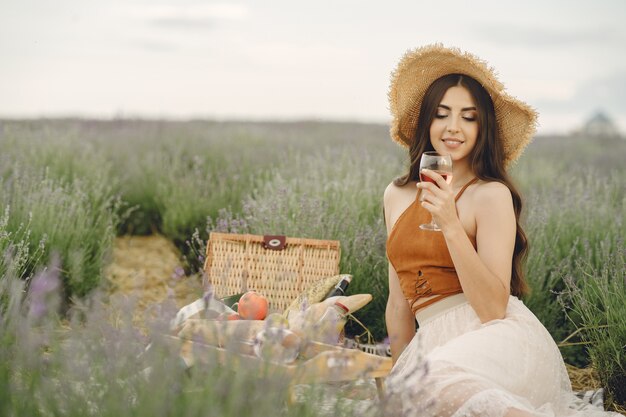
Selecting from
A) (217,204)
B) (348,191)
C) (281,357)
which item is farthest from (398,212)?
(217,204)

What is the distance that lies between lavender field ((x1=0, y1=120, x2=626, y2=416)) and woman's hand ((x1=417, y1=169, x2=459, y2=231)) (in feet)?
3.54

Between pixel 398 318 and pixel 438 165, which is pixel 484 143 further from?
pixel 398 318

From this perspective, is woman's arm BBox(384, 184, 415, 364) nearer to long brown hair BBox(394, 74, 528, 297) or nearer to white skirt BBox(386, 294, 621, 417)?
white skirt BBox(386, 294, 621, 417)

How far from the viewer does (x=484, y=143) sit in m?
3.31

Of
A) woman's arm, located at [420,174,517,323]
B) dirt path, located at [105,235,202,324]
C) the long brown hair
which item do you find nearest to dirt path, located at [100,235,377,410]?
dirt path, located at [105,235,202,324]

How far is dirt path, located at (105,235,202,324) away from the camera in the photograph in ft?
19.3

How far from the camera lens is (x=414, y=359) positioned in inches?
125

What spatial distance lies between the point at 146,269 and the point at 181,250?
0.40m

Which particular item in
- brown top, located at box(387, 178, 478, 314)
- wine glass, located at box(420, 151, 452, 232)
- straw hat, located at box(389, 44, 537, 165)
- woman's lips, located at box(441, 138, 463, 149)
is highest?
straw hat, located at box(389, 44, 537, 165)

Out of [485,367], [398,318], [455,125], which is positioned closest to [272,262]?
[398,318]

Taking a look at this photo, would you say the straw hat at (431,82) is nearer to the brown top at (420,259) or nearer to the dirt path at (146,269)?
the brown top at (420,259)

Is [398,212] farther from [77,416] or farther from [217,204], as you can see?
[217,204]

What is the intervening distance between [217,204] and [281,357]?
4.95 m

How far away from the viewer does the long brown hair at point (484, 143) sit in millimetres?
3295
